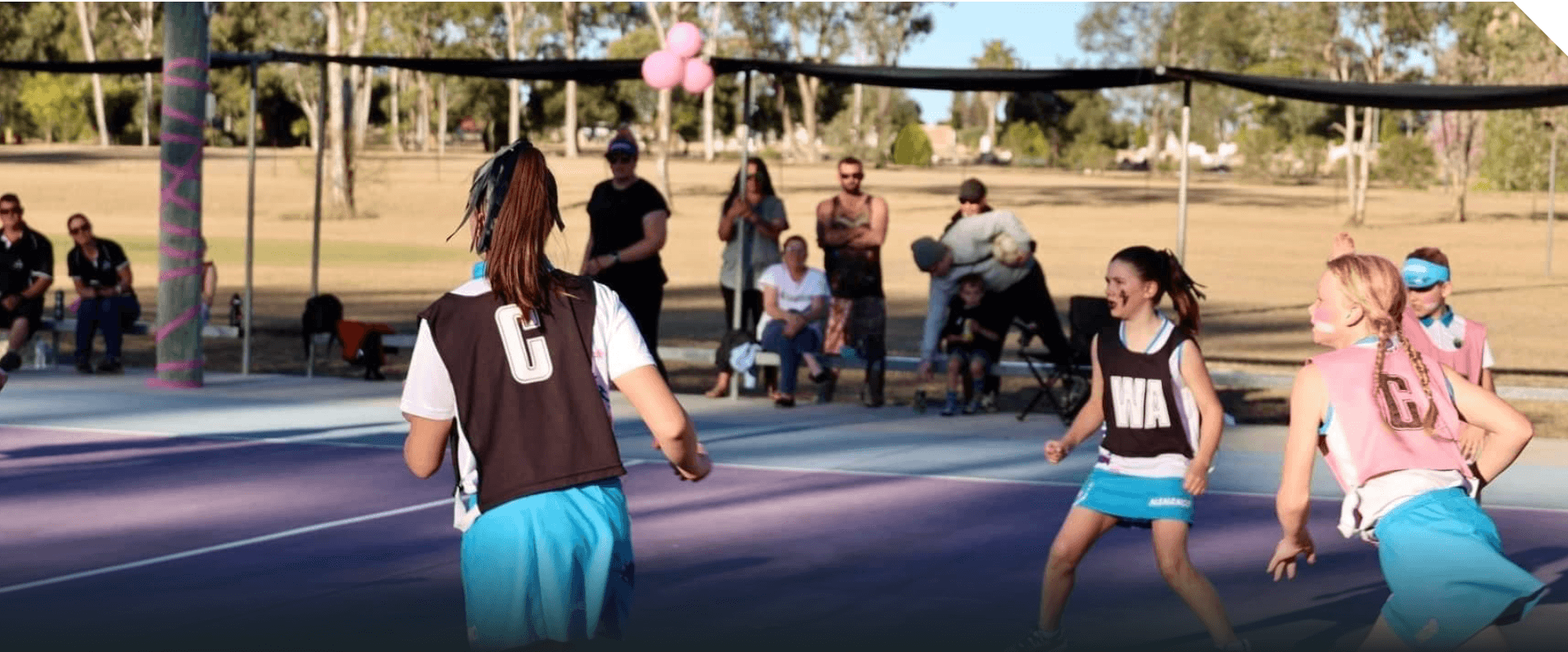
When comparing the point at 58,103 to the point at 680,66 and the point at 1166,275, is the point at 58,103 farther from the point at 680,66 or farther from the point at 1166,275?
the point at 1166,275

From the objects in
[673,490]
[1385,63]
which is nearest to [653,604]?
[673,490]

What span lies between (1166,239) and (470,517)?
46.9 metres

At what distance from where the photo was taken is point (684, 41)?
52.1ft

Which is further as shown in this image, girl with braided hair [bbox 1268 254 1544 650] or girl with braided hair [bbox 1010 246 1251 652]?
girl with braided hair [bbox 1010 246 1251 652]

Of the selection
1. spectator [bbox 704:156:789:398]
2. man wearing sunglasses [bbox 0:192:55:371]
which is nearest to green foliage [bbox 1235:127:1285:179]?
spectator [bbox 704:156:789:398]

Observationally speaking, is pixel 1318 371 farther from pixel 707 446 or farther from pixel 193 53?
pixel 193 53

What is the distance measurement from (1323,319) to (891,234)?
140 feet

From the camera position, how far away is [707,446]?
1304 cm

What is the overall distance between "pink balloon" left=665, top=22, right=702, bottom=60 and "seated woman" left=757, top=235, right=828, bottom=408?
1758 millimetres

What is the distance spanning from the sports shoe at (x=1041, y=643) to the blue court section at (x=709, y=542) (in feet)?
1.20

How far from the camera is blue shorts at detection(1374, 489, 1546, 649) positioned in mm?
4918

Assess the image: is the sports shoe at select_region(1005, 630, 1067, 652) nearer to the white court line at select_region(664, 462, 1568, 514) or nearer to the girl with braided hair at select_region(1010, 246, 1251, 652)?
the girl with braided hair at select_region(1010, 246, 1251, 652)

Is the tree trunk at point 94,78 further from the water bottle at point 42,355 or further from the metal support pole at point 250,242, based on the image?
the metal support pole at point 250,242

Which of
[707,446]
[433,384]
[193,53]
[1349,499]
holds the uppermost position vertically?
[193,53]
